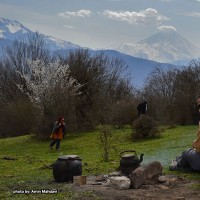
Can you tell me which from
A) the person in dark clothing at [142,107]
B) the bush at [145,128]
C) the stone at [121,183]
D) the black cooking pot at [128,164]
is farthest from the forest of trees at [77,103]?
the stone at [121,183]

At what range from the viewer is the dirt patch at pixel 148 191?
9.12 meters

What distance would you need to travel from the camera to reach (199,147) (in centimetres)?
1142

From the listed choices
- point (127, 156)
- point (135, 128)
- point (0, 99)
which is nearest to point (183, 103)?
point (135, 128)

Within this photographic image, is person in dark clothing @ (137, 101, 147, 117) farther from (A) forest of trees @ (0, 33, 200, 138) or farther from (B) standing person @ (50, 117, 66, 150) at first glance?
(B) standing person @ (50, 117, 66, 150)

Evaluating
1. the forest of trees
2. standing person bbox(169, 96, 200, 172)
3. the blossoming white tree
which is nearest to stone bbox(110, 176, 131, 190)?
standing person bbox(169, 96, 200, 172)

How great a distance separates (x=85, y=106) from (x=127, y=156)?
29645 mm

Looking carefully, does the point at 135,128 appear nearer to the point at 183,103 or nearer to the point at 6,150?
the point at 6,150

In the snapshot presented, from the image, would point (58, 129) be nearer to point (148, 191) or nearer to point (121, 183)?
point (121, 183)

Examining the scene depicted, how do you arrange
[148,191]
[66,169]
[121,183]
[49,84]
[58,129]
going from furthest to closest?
[49,84] < [58,129] < [66,169] < [121,183] < [148,191]

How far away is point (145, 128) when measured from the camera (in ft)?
94.2

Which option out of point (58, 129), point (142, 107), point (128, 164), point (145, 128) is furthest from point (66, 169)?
point (142, 107)

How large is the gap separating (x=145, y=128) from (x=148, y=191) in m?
19.1

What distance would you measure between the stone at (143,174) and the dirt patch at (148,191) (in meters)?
0.13

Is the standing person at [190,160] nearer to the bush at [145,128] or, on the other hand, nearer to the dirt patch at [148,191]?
the dirt patch at [148,191]
